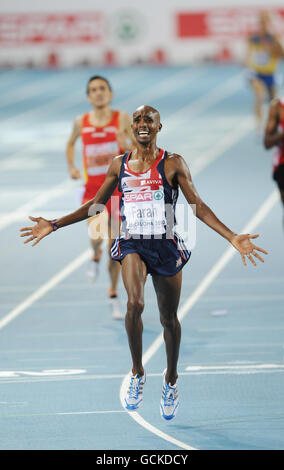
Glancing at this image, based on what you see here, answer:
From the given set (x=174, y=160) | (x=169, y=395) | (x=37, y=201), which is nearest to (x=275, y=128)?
(x=174, y=160)

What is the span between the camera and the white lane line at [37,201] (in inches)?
565

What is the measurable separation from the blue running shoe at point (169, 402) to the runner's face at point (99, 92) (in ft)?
12.7

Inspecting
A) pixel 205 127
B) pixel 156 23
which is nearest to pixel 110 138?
pixel 205 127

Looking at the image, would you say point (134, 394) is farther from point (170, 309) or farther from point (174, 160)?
point (174, 160)

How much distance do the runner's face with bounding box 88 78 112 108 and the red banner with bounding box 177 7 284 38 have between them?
2439cm

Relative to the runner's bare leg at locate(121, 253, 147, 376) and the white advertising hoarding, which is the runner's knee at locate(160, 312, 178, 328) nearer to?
the runner's bare leg at locate(121, 253, 147, 376)

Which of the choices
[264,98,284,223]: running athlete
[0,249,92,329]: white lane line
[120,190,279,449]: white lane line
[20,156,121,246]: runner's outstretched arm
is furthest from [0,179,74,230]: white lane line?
[20,156,121,246]: runner's outstretched arm

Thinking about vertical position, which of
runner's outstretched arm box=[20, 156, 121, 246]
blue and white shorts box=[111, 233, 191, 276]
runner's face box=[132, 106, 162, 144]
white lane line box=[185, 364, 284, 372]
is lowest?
white lane line box=[185, 364, 284, 372]

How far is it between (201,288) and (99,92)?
7.76 feet

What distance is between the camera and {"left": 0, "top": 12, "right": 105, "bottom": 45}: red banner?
3428cm

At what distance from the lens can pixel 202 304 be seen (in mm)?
10078

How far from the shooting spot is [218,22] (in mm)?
33750
